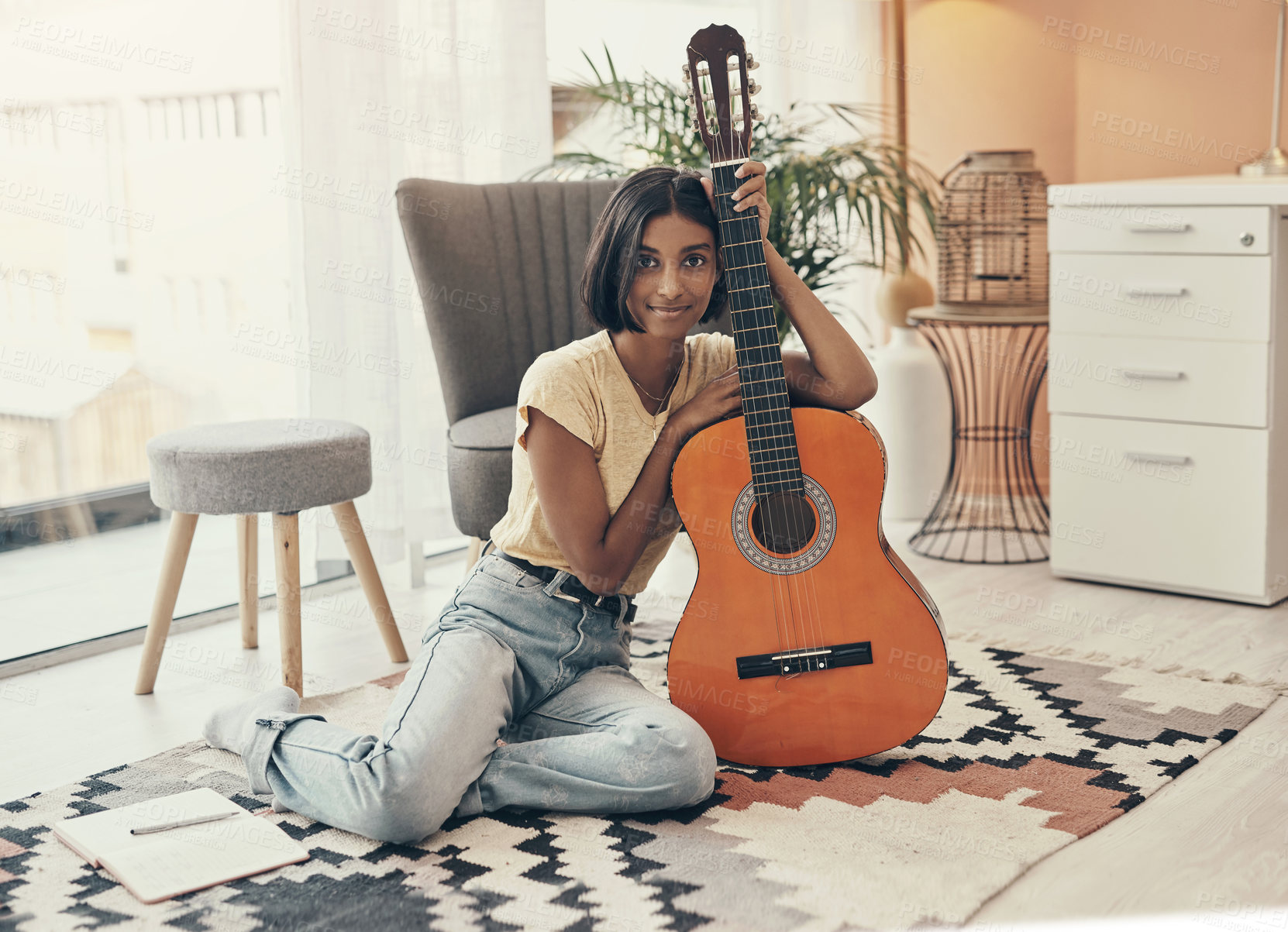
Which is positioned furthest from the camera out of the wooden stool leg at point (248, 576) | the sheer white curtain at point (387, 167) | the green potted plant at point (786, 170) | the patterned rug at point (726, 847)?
the green potted plant at point (786, 170)

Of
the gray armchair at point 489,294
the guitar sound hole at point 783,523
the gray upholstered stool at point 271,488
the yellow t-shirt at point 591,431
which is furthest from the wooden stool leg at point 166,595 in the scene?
the guitar sound hole at point 783,523

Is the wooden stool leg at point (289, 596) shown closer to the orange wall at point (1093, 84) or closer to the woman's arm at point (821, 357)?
the woman's arm at point (821, 357)

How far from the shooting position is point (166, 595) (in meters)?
2.27

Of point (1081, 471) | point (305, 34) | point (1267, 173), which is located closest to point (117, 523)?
point (305, 34)

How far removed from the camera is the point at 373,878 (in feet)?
5.01

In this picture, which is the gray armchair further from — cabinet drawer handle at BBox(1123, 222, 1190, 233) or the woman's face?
cabinet drawer handle at BBox(1123, 222, 1190, 233)

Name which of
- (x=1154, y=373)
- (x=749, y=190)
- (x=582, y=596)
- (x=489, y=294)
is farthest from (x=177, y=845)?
(x=1154, y=373)

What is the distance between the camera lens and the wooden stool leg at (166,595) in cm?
224

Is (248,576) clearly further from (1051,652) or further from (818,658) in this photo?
(1051,652)

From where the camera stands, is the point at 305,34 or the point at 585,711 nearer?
the point at 585,711

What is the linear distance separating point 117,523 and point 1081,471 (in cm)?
207

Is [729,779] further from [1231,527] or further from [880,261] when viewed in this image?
[880,261]

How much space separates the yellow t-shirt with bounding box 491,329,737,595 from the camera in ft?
5.60

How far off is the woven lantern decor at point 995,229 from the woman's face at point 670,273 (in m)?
1.50
